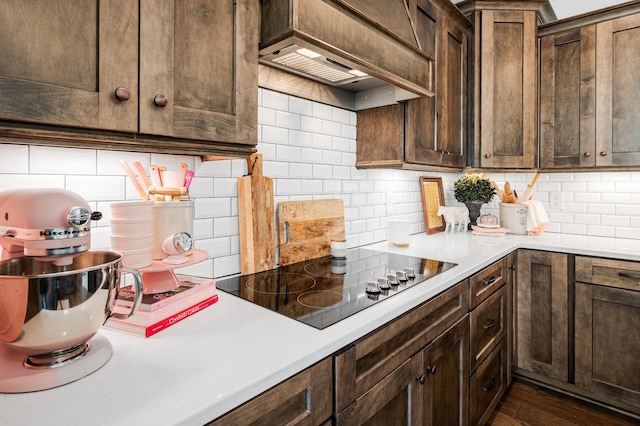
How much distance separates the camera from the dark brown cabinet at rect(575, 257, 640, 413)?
2.00 m

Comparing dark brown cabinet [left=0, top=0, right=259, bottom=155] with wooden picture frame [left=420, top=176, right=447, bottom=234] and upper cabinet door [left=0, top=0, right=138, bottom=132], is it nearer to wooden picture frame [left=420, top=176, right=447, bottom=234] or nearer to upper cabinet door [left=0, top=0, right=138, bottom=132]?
upper cabinet door [left=0, top=0, right=138, bottom=132]

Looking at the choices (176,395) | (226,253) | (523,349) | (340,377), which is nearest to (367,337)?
(340,377)

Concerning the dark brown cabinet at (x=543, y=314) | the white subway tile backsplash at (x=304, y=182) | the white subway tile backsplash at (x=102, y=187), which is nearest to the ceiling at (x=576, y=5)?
the white subway tile backsplash at (x=304, y=182)

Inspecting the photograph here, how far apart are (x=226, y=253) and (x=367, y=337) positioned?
718 millimetres

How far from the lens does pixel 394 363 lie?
115 cm

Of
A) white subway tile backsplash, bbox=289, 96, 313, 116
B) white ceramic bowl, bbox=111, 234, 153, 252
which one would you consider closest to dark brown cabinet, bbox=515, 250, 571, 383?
white subway tile backsplash, bbox=289, 96, 313, 116

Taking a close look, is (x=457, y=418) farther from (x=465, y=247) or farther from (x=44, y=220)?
(x=44, y=220)

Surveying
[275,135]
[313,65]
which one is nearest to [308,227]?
[275,135]

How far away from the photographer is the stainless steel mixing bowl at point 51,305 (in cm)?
62

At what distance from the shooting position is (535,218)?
2588mm

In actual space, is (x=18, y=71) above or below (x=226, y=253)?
above

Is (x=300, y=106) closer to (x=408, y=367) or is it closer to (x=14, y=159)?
(x=14, y=159)

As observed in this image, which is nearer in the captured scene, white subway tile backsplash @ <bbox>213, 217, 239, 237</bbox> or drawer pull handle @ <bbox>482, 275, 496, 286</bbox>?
white subway tile backsplash @ <bbox>213, 217, 239, 237</bbox>

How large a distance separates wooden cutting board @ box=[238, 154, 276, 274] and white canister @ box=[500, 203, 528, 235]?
2019mm
